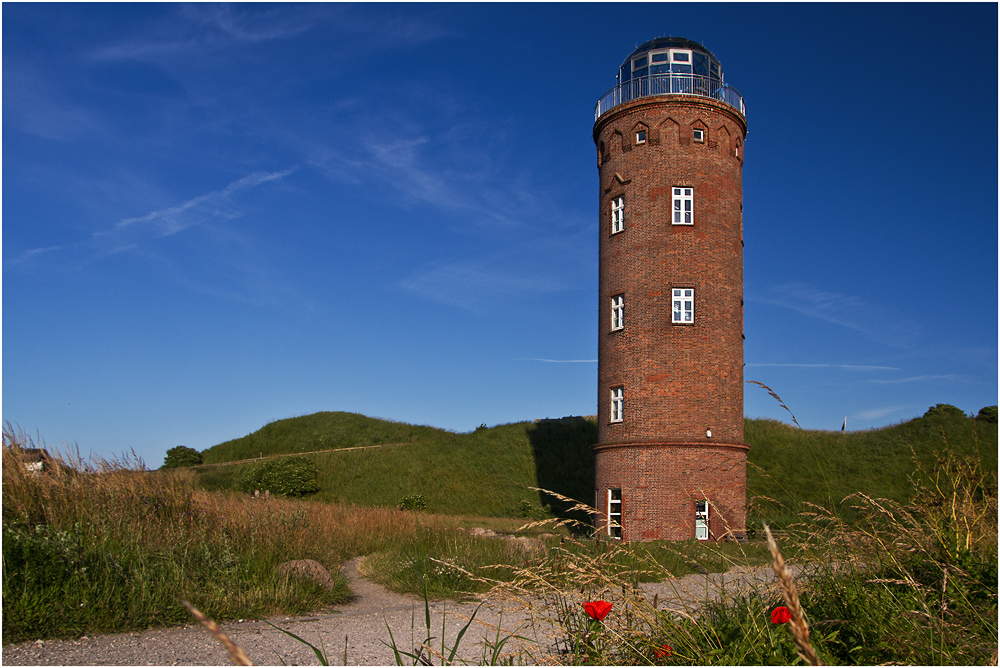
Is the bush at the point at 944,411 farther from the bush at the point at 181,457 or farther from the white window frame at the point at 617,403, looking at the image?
the bush at the point at 181,457

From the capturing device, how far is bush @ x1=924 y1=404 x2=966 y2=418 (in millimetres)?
34281

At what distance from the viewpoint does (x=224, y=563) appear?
8680 mm

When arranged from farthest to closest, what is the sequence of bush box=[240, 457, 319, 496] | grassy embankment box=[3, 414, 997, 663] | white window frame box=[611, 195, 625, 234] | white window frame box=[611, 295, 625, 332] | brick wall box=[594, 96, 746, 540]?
bush box=[240, 457, 319, 496] < white window frame box=[611, 195, 625, 234] < white window frame box=[611, 295, 625, 332] < brick wall box=[594, 96, 746, 540] < grassy embankment box=[3, 414, 997, 663]

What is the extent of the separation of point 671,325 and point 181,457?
32.5 meters

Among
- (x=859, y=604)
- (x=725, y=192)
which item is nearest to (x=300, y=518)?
(x=859, y=604)

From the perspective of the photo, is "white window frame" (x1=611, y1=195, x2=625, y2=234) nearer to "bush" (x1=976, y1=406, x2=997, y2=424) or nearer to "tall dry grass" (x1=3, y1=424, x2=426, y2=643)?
"tall dry grass" (x1=3, y1=424, x2=426, y2=643)

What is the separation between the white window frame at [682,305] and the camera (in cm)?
2153

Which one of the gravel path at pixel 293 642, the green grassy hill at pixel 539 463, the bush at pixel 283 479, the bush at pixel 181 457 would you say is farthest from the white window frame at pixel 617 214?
the bush at pixel 181 457

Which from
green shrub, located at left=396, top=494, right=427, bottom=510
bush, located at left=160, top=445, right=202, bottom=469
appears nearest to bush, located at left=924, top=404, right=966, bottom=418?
green shrub, located at left=396, top=494, right=427, bottom=510

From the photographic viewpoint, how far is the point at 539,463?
1377 inches

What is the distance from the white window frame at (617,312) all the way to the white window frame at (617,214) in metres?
2.18

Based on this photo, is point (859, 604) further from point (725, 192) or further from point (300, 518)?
point (725, 192)

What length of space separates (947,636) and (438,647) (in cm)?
376

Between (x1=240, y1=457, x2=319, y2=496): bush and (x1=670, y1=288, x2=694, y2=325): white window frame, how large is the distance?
19.5 meters
